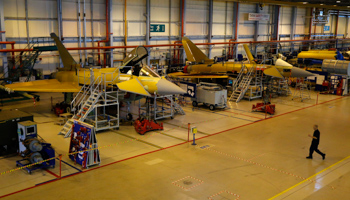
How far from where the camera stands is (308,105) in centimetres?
2498

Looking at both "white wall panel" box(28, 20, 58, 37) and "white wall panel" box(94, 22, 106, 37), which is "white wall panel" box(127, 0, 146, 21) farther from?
"white wall panel" box(28, 20, 58, 37)

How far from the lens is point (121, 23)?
3362 cm

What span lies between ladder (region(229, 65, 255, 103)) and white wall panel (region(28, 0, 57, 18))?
16.8 meters

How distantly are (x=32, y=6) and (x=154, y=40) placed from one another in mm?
12862

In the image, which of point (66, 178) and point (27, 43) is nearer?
point (66, 178)

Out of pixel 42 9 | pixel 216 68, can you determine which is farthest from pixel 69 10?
pixel 216 68

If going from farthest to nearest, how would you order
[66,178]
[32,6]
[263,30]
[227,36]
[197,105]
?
[263,30], [227,36], [32,6], [197,105], [66,178]

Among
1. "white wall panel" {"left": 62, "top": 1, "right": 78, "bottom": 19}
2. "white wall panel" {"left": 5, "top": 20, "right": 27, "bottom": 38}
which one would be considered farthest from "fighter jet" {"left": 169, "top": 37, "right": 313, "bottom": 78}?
"white wall panel" {"left": 5, "top": 20, "right": 27, "bottom": 38}

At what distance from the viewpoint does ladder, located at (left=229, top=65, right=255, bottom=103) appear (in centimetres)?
2595

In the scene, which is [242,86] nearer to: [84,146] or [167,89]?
[167,89]

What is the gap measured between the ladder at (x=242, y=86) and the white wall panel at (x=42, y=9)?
16.8 meters

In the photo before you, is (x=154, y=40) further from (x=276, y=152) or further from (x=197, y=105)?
(x=276, y=152)

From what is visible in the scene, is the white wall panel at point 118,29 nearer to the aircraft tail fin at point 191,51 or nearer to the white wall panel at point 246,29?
the aircraft tail fin at point 191,51

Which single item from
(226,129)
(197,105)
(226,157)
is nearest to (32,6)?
(197,105)
